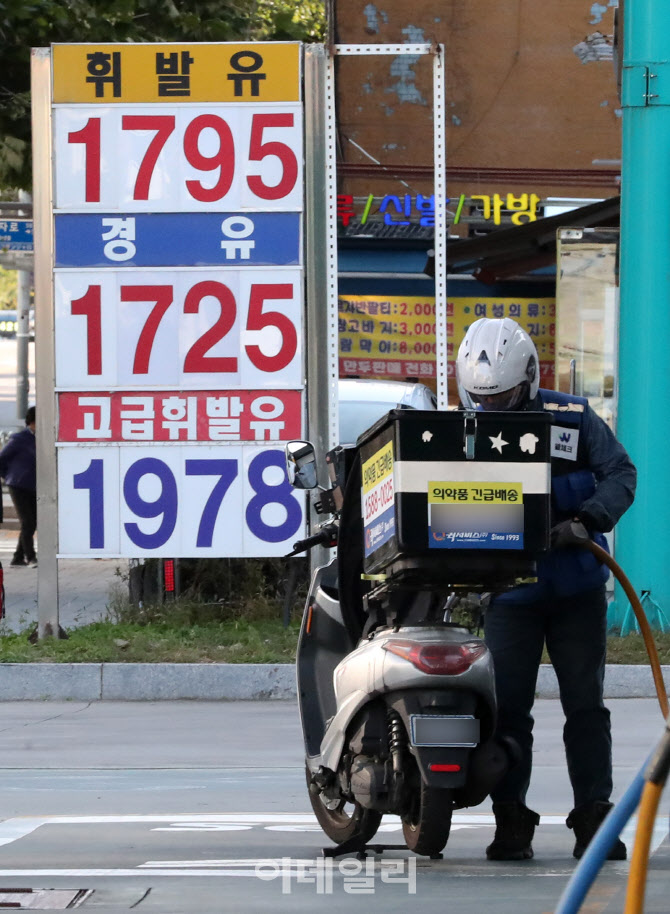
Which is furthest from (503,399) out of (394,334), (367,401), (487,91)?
(487,91)

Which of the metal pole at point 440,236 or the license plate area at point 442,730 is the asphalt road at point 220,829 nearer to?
the license plate area at point 442,730

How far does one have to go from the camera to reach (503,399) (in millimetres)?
5445

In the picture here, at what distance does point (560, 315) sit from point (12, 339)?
49.8m

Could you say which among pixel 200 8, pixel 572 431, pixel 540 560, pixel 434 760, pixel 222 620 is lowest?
pixel 222 620

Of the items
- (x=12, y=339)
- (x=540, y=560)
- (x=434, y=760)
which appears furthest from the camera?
(x=12, y=339)

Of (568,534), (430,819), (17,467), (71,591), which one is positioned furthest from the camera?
(17,467)

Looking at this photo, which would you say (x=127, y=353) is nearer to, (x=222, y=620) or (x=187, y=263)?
(x=187, y=263)

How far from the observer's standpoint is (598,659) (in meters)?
5.61

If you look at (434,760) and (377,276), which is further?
(377,276)

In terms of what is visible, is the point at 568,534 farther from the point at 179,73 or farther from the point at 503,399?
the point at 179,73

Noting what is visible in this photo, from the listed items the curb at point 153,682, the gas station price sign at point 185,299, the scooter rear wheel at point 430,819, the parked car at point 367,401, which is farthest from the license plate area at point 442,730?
the parked car at point 367,401

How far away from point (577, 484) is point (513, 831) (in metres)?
1.15

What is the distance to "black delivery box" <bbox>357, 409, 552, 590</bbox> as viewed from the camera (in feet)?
16.0

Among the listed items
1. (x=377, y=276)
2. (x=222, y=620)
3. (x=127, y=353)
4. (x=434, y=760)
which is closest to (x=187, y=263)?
(x=127, y=353)
